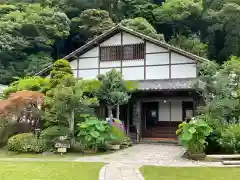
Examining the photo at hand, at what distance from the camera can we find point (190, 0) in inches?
1432

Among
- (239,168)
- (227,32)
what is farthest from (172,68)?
(227,32)

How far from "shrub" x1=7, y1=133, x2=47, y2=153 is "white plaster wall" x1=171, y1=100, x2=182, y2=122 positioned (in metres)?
9.16

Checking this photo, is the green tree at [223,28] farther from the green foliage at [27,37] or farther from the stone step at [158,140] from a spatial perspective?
the stone step at [158,140]

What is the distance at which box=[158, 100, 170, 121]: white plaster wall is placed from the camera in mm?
21094

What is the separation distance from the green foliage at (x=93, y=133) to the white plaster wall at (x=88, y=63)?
7.67 metres

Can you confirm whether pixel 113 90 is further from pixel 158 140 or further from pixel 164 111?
pixel 164 111

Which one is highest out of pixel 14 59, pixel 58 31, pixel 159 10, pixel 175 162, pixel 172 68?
pixel 159 10

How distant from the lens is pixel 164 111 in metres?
21.2

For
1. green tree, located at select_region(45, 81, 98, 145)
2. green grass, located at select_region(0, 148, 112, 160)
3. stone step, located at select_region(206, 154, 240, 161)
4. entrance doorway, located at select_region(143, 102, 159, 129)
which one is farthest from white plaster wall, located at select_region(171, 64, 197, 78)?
stone step, located at select_region(206, 154, 240, 161)

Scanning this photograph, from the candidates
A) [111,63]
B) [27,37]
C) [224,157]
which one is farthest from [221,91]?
[27,37]

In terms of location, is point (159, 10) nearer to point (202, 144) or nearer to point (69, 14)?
point (69, 14)

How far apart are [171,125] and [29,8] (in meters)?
25.8

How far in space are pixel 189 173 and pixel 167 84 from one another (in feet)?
34.2

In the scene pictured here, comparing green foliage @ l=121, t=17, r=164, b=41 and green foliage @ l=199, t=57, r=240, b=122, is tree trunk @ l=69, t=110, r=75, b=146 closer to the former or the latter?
green foliage @ l=199, t=57, r=240, b=122
